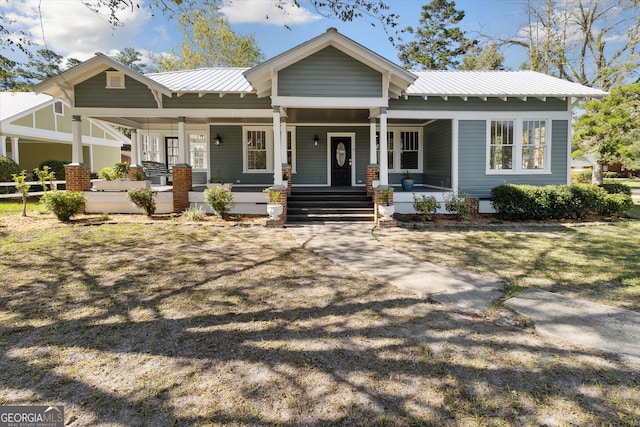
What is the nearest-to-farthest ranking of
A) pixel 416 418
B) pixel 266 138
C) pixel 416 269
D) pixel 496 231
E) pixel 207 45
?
pixel 416 418
pixel 416 269
pixel 496 231
pixel 266 138
pixel 207 45

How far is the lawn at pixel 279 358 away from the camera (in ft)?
7.82

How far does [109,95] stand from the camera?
10.8 metres

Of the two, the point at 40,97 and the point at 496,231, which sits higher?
the point at 40,97

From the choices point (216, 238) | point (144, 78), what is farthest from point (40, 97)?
point (216, 238)

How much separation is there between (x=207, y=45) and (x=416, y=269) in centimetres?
2754

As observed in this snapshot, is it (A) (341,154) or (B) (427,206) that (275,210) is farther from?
(A) (341,154)

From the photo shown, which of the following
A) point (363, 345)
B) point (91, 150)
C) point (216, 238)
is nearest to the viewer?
point (363, 345)

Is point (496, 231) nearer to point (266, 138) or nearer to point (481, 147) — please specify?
point (481, 147)

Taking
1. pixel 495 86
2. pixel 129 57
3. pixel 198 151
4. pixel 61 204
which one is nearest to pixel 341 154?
pixel 495 86

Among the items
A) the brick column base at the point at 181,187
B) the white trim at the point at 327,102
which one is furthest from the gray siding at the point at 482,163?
the brick column base at the point at 181,187

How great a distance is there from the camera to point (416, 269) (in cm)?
571

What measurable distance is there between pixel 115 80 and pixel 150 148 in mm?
6000

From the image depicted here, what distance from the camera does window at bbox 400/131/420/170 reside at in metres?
14.5

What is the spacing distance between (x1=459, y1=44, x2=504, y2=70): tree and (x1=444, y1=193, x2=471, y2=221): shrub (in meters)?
19.5
